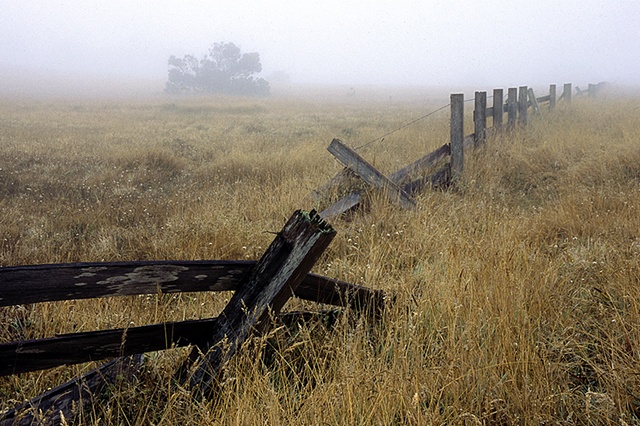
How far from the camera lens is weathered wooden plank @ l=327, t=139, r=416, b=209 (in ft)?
19.2

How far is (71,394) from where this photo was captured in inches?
93.9

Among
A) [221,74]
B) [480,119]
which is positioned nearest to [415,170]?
[480,119]

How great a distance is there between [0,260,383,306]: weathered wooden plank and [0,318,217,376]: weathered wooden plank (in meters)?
0.21

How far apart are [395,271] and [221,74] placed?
68354 millimetres

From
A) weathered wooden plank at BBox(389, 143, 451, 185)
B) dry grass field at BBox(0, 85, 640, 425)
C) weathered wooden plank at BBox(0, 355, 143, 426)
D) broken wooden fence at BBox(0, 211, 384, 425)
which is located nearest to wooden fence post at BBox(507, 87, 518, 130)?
dry grass field at BBox(0, 85, 640, 425)

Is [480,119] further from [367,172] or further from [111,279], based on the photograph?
[111,279]

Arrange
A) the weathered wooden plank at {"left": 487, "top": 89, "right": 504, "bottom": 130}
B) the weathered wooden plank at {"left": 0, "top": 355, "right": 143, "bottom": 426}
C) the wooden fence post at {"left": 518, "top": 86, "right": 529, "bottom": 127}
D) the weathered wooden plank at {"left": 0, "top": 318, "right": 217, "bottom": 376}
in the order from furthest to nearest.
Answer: the wooden fence post at {"left": 518, "top": 86, "right": 529, "bottom": 127} < the weathered wooden plank at {"left": 487, "top": 89, "right": 504, "bottom": 130} < the weathered wooden plank at {"left": 0, "top": 355, "right": 143, "bottom": 426} < the weathered wooden plank at {"left": 0, "top": 318, "right": 217, "bottom": 376}

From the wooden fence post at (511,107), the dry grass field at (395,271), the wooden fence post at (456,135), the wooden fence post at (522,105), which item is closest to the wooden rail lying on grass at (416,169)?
the wooden fence post at (456,135)

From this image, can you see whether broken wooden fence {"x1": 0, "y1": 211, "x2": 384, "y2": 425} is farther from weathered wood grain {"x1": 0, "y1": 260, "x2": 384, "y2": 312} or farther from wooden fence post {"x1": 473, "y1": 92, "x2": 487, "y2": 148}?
wooden fence post {"x1": 473, "y1": 92, "x2": 487, "y2": 148}

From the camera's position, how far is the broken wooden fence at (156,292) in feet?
6.60

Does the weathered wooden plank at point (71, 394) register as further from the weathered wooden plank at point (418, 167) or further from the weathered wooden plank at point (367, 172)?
the weathered wooden plank at point (418, 167)

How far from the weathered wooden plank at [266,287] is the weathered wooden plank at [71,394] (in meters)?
0.39

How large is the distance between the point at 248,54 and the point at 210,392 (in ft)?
236

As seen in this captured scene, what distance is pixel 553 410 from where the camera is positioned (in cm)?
231
